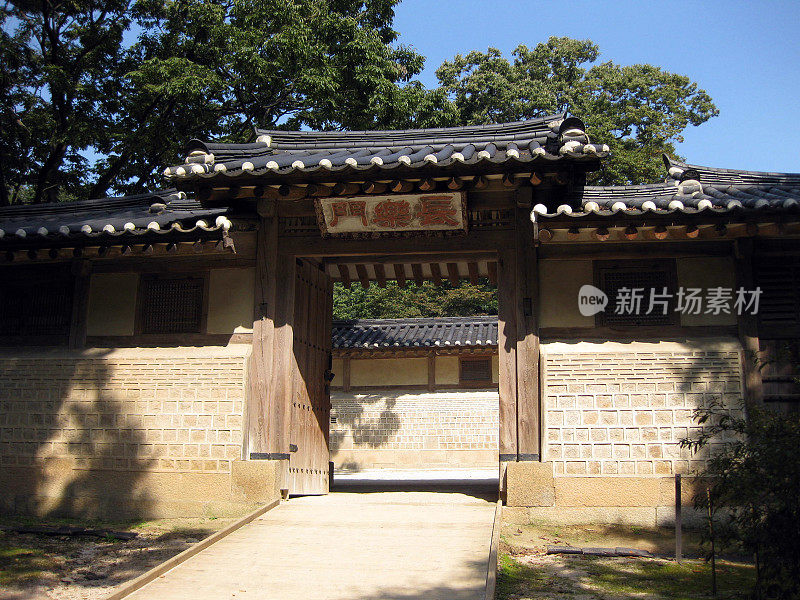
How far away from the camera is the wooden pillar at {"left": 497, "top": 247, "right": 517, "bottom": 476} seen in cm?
855

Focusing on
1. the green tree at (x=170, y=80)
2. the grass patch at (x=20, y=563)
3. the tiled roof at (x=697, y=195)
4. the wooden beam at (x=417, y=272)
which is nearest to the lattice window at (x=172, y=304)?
the grass patch at (x=20, y=563)

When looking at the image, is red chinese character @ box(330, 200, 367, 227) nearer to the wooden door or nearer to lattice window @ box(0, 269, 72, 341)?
the wooden door

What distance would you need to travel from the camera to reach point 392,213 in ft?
29.6

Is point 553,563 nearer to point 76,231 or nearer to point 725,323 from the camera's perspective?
point 725,323

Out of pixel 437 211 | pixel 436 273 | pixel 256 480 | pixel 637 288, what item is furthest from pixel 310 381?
pixel 637 288

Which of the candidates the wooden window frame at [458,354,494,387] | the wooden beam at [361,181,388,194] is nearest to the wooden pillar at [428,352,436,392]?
the wooden window frame at [458,354,494,387]

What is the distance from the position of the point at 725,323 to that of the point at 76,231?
302 inches

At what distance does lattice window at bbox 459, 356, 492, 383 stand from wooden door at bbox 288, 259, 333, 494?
12013mm

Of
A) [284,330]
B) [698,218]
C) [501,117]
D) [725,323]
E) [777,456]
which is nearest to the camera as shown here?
[777,456]

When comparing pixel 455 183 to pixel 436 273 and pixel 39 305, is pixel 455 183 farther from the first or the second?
pixel 39 305

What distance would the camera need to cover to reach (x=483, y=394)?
22516mm

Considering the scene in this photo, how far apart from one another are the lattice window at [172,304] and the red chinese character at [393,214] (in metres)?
2.49

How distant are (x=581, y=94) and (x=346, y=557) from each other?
29475 millimetres

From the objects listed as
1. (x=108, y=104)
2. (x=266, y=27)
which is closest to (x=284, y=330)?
(x=266, y=27)
